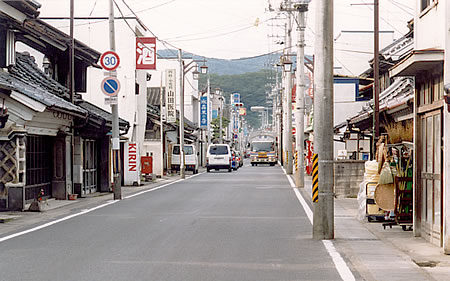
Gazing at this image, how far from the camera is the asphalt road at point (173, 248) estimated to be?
906 centimetres

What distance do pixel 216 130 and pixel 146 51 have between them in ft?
205

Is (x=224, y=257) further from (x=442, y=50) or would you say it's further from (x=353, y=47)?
(x=353, y=47)

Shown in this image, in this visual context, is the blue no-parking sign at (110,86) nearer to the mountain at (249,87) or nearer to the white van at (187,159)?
the white van at (187,159)

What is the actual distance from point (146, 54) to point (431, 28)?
2569cm

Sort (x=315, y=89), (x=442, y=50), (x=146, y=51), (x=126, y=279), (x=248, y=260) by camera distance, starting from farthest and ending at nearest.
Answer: (x=146, y=51)
(x=315, y=89)
(x=442, y=50)
(x=248, y=260)
(x=126, y=279)

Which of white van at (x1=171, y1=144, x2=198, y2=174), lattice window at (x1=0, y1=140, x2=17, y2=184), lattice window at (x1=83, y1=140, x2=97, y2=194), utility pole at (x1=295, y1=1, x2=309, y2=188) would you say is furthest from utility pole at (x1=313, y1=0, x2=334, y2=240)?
white van at (x1=171, y1=144, x2=198, y2=174)

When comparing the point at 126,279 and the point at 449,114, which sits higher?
the point at 449,114

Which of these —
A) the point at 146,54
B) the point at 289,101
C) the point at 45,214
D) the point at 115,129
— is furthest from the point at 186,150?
the point at 45,214

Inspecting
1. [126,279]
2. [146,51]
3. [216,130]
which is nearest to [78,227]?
[126,279]

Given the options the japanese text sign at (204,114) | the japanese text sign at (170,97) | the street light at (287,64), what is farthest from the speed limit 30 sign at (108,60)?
the japanese text sign at (204,114)

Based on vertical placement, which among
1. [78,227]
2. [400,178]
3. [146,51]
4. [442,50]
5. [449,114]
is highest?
[146,51]

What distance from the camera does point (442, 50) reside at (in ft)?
35.8

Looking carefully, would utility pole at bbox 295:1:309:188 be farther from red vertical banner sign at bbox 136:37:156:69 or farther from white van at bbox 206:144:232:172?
white van at bbox 206:144:232:172

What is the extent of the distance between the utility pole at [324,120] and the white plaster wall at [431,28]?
5.81 ft
